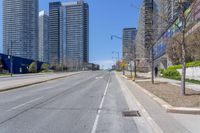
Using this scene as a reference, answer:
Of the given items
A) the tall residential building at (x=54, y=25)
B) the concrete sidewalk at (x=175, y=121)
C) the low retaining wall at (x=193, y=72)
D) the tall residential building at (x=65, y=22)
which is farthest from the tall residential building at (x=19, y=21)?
the concrete sidewalk at (x=175, y=121)

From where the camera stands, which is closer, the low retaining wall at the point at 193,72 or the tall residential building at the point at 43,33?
the low retaining wall at the point at 193,72

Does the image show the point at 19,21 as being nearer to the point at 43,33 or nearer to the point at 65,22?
the point at 43,33

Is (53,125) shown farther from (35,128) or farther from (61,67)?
(61,67)

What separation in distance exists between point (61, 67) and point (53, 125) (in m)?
153

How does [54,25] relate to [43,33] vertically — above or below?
above

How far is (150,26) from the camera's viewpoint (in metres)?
36.3

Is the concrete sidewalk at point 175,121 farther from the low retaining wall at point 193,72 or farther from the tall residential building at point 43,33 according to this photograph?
the tall residential building at point 43,33

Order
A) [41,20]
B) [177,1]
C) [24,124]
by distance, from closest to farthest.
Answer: [24,124] → [177,1] → [41,20]

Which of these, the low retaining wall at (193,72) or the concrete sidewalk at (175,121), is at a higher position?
the low retaining wall at (193,72)

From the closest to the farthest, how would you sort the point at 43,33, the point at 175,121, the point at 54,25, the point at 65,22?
1. the point at 175,121
2. the point at 43,33
3. the point at 54,25
4. the point at 65,22

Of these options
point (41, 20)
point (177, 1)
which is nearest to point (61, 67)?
point (41, 20)

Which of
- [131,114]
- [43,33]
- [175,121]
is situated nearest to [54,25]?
[43,33]

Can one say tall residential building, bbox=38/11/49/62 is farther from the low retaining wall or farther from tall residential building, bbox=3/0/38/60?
the low retaining wall

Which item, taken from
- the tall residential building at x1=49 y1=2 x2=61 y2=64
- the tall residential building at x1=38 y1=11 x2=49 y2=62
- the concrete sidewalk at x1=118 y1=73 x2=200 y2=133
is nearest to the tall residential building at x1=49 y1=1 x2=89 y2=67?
the tall residential building at x1=49 y1=2 x2=61 y2=64
